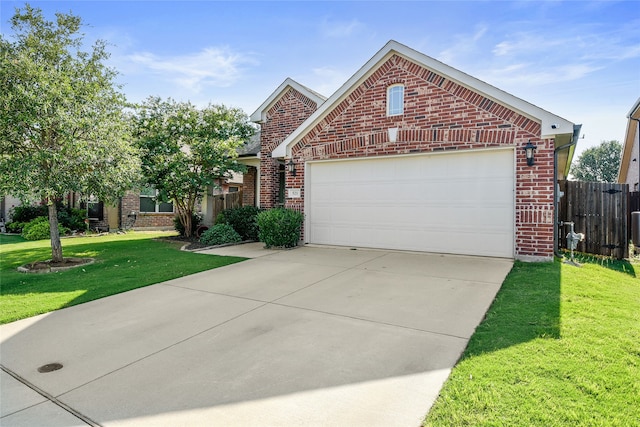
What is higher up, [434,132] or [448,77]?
[448,77]

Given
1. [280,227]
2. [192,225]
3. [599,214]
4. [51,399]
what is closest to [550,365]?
[51,399]

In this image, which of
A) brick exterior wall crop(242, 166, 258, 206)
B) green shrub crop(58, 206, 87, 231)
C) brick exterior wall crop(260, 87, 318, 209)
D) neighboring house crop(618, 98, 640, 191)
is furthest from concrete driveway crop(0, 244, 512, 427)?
neighboring house crop(618, 98, 640, 191)

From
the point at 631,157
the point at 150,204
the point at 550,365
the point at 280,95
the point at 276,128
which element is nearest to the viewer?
the point at 550,365

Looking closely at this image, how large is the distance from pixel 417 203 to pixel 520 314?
193 inches

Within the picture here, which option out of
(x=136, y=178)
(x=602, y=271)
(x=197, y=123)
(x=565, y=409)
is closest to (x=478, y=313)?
(x=565, y=409)

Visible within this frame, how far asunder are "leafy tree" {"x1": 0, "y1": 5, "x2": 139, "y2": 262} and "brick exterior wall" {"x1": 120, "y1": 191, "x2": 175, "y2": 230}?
29.7 feet

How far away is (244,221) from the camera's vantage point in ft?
39.7

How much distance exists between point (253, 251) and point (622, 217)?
9.07 m

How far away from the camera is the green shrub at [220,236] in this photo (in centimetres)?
1145

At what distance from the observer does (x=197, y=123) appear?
42.2ft

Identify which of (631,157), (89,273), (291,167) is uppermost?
(631,157)

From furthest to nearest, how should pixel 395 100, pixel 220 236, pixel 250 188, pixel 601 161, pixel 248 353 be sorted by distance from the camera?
1. pixel 601 161
2. pixel 250 188
3. pixel 220 236
4. pixel 395 100
5. pixel 248 353

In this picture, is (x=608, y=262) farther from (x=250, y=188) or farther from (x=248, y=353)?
(x=250, y=188)

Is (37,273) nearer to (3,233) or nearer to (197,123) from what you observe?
(197,123)
